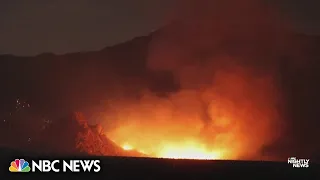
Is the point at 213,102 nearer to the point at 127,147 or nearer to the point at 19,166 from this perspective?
the point at 127,147

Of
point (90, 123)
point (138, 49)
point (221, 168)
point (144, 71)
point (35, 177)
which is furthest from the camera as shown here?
point (138, 49)

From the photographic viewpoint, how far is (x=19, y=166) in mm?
10305

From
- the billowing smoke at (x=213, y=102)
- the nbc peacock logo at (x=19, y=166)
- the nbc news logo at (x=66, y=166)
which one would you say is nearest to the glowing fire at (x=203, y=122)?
the billowing smoke at (x=213, y=102)

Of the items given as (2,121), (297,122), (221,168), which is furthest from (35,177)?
(297,122)

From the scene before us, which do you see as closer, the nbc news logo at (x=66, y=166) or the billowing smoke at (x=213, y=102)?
the nbc news logo at (x=66, y=166)

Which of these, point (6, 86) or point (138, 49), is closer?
point (6, 86)

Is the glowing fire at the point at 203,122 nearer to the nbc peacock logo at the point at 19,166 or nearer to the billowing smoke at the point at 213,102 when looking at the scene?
the billowing smoke at the point at 213,102

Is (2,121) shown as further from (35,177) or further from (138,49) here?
(35,177)

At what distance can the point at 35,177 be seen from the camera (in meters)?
9.85

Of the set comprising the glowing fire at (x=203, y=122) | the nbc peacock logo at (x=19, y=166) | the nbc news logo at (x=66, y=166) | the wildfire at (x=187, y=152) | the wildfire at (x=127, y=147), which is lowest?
the nbc news logo at (x=66, y=166)

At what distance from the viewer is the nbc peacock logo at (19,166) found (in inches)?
396

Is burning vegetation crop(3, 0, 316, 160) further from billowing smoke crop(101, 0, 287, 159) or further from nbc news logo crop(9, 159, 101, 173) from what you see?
nbc news logo crop(9, 159, 101, 173)

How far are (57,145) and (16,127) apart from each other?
11.8 ft

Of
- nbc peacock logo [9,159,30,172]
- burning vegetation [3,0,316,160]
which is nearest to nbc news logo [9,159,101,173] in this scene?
nbc peacock logo [9,159,30,172]
